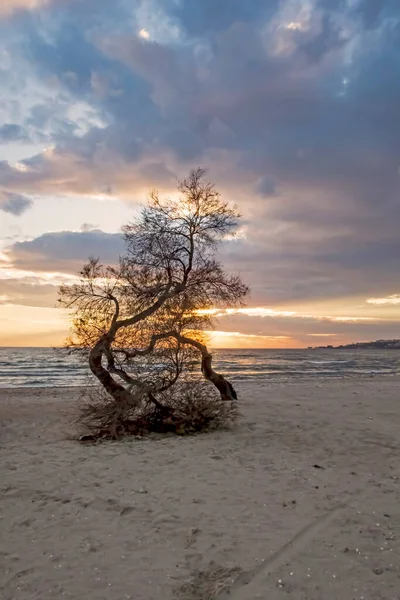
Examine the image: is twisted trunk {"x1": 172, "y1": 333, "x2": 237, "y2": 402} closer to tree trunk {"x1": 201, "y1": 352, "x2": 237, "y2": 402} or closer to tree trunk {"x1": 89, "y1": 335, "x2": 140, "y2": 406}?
tree trunk {"x1": 201, "y1": 352, "x2": 237, "y2": 402}

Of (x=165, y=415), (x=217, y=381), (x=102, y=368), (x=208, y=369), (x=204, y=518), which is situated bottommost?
(x=204, y=518)

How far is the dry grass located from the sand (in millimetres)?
700

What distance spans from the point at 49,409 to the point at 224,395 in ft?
23.4

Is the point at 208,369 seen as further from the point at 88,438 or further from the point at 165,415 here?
the point at 88,438

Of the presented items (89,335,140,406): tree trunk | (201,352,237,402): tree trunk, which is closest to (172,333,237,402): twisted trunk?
(201,352,237,402): tree trunk

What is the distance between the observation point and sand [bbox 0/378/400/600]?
478 centimetres

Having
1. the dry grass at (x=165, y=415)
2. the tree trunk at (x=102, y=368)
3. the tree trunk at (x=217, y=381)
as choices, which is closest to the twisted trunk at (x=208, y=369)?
the tree trunk at (x=217, y=381)

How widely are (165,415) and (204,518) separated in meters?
5.95

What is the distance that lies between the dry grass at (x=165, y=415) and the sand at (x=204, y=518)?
70cm

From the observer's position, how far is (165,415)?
12219 millimetres

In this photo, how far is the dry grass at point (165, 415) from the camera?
11.8 meters

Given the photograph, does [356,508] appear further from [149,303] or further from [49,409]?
[49,409]

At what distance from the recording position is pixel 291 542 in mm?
5629

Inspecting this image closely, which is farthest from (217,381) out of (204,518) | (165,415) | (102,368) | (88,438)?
(204,518)
